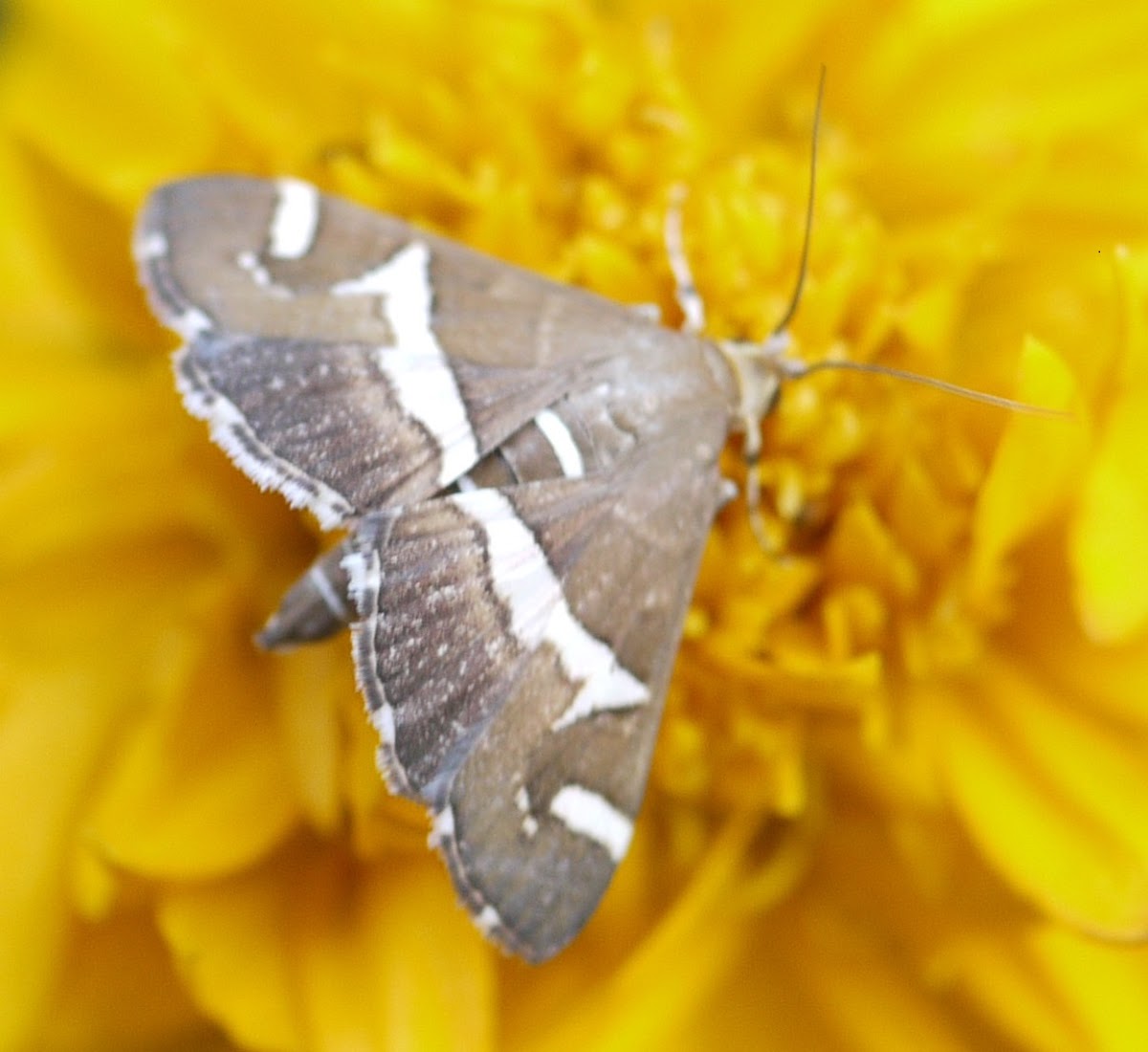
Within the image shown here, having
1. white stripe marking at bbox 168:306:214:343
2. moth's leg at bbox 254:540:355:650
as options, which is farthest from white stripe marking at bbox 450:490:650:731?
white stripe marking at bbox 168:306:214:343

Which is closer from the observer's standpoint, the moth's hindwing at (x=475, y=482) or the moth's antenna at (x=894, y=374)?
the moth's hindwing at (x=475, y=482)

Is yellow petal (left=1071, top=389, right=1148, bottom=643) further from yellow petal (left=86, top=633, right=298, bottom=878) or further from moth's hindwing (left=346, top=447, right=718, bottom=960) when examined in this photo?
yellow petal (left=86, top=633, right=298, bottom=878)

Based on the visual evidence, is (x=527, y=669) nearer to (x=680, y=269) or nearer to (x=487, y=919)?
(x=487, y=919)

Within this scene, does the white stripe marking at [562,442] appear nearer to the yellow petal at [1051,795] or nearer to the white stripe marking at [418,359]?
the white stripe marking at [418,359]

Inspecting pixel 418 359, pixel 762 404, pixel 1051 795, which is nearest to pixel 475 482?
pixel 418 359

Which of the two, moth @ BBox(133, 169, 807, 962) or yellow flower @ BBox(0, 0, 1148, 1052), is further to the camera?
yellow flower @ BBox(0, 0, 1148, 1052)

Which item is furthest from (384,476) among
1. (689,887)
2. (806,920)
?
(806,920)

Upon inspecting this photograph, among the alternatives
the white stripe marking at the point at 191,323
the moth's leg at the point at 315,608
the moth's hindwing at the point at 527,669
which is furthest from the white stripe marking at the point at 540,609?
the white stripe marking at the point at 191,323
